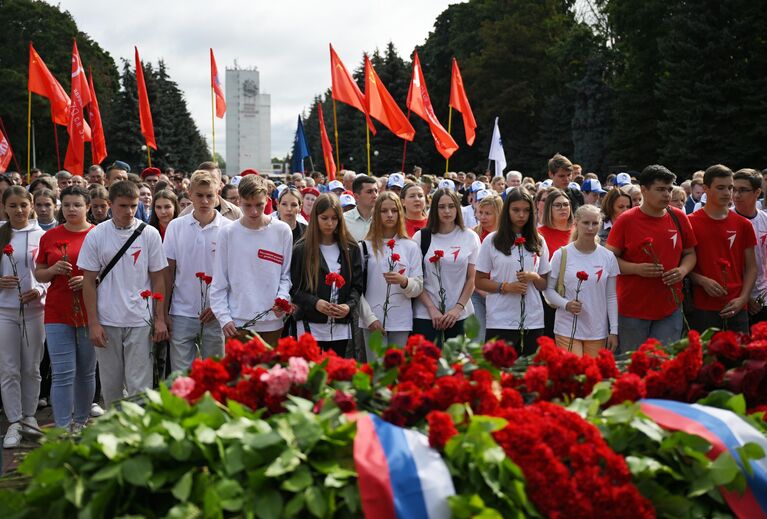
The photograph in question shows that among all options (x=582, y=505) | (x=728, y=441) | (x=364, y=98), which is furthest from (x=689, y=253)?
(x=364, y=98)

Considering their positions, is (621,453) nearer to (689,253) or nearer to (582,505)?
(582,505)

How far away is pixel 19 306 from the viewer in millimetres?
6430

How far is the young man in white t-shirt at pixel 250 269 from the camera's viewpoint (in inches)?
225

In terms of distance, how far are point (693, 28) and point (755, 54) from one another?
8.68 feet

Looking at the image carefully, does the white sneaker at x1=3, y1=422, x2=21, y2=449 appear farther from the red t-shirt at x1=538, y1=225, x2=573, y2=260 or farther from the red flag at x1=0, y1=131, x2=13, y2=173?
the red flag at x1=0, y1=131, x2=13, y2=173

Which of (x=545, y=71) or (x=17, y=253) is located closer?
(x=17, y=253)

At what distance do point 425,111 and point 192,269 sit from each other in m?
10.4

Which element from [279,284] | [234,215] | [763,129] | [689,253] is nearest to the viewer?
[279,284]

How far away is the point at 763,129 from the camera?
2972 centimetres

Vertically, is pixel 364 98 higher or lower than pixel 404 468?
higher

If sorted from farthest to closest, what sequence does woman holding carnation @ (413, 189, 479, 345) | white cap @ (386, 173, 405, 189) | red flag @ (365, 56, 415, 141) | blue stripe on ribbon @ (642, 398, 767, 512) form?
red flag @ (365, 56, 415, 141), white cap @ (386, 173, 405, 189), woman holding carnation @ (413, 189, 479, 345), blue stripe on ribbon @ (642, 398, 767, 512)

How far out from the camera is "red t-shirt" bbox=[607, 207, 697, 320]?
6.05 meters

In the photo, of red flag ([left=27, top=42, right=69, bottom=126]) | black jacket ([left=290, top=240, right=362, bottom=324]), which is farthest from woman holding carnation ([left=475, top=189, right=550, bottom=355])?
red flag ([left=27, top=42, right=69, bottom=126])

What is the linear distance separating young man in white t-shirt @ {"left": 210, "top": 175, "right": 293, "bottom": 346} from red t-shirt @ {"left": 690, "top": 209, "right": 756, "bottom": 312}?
328 cm
